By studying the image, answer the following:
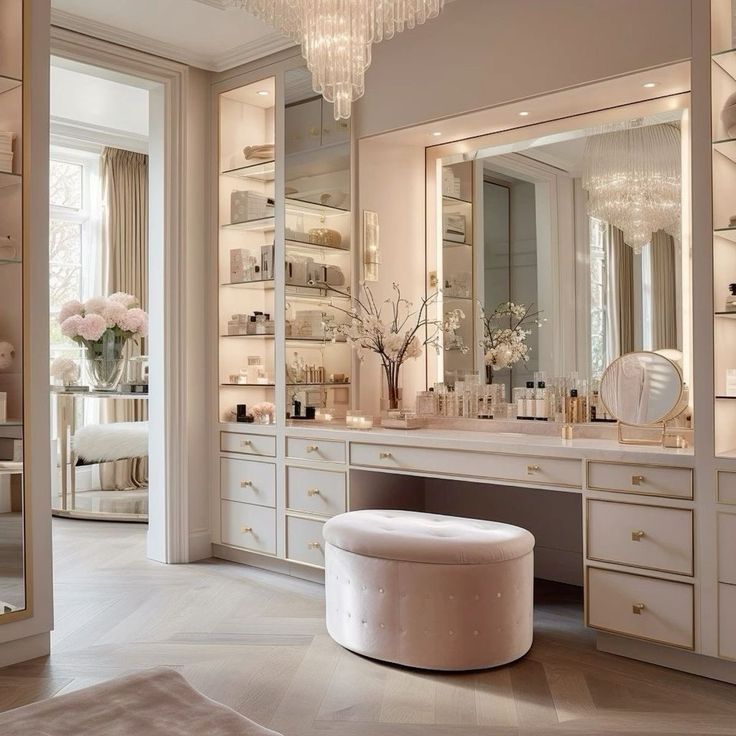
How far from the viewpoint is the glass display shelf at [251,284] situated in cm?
482

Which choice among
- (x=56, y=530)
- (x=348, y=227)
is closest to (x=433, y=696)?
(x=348, y=227)

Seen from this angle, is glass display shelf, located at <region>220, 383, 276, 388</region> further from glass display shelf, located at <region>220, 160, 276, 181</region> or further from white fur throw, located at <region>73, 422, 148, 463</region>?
white fur throw, located at <region>73, 422, 148, 463</region>

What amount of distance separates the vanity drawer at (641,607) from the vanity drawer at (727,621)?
104 mm

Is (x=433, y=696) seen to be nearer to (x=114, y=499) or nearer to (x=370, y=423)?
(x=370, y=423)

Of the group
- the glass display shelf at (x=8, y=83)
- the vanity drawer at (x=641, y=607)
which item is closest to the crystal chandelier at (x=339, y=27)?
the glass display shelf at (x=8, y=83)

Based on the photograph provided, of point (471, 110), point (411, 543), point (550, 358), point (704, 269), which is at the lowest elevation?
point (411, 543)

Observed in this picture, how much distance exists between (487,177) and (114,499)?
12.6 feet

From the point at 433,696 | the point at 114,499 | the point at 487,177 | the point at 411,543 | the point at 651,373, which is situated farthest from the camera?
the point at 114,499

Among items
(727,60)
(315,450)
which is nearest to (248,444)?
(315,450)

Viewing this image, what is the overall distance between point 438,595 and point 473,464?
0.73 metres

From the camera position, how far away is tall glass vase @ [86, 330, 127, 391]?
6.27 m

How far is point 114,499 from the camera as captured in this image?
637 centimetres

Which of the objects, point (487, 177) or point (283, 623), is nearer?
point (283, 623)

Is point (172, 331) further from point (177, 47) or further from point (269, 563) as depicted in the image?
point (177, 47)
